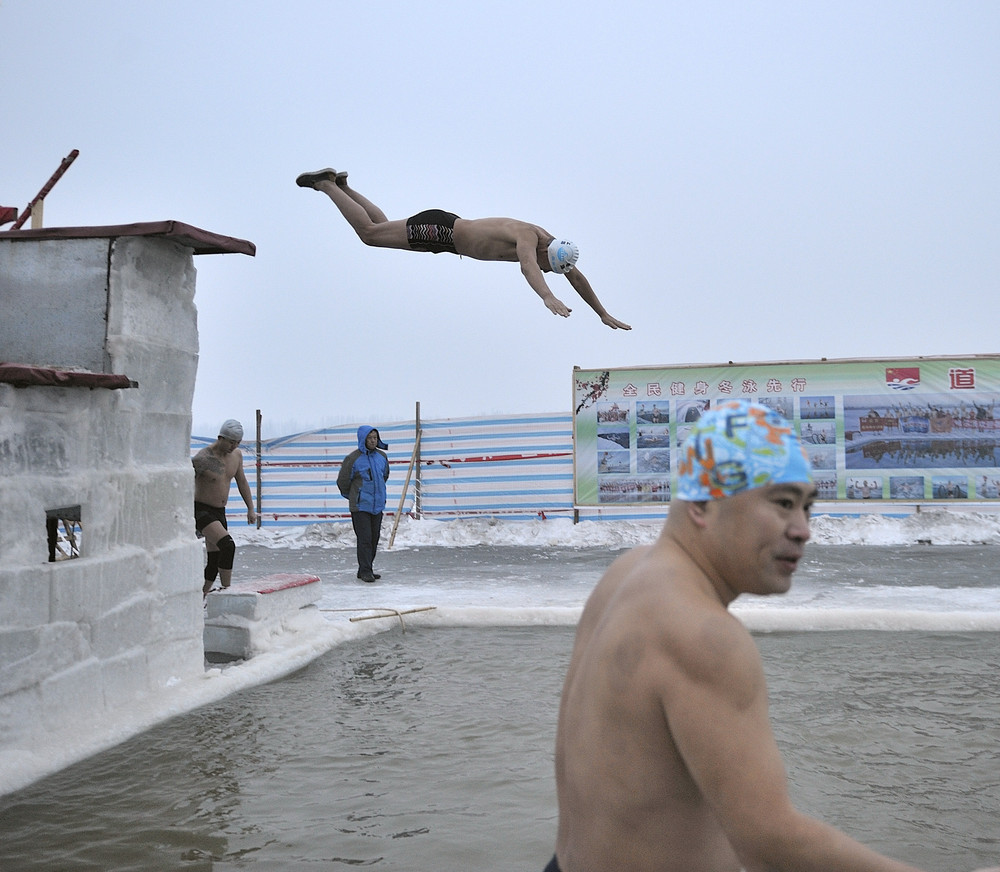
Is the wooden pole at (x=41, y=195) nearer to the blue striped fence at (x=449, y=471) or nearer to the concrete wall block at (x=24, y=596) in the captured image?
the concrete wall block at (x=24, y=596)

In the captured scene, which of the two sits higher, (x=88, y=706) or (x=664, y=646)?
(x=664, y=646)

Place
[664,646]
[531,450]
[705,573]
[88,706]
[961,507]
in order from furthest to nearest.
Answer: [531,450]
[961,507]
[88,706]
[705,573]
[664,646]

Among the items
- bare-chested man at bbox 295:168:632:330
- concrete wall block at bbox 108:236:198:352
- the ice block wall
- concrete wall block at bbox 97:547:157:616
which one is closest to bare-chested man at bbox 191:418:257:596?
the ice block wall

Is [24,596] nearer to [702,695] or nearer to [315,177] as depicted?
[315,177]

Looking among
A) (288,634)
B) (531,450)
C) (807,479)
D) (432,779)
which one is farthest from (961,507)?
(807,479)

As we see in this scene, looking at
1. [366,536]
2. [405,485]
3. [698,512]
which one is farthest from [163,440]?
[405,485]

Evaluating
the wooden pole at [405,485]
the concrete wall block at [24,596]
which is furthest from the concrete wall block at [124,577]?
the wooden pole at [405,485]

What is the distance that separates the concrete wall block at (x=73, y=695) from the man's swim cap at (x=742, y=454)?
13.6 feet

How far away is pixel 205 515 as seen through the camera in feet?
29.9

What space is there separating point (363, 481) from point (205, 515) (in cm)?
296

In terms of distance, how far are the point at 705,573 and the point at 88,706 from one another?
4362 mm

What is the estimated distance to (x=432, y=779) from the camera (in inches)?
186

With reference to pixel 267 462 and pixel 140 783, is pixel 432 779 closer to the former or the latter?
pixel 140 783

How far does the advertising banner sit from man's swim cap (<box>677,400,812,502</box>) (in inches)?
519
